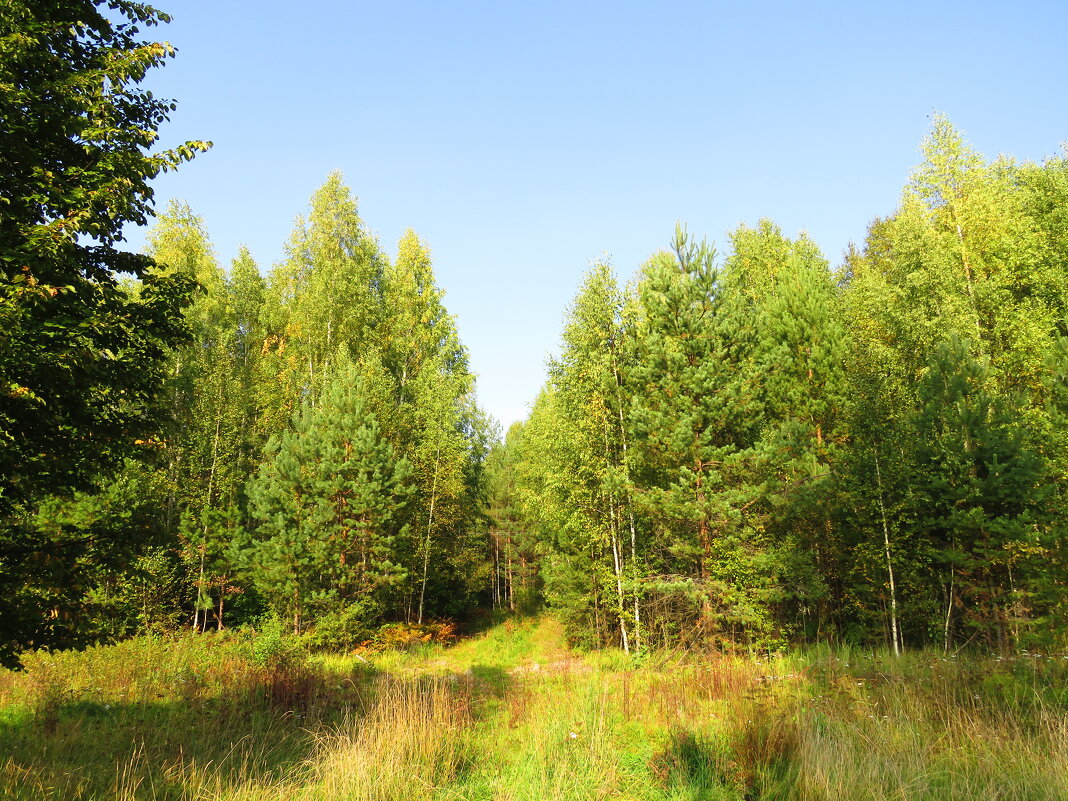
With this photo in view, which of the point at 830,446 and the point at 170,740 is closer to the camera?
the point at 170,740

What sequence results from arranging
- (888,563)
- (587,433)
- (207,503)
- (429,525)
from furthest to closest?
(429,525) < (207,503) < (587,433) < (888,563)

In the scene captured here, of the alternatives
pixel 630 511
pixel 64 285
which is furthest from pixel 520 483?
pixel 64 285

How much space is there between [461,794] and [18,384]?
18.5 ft

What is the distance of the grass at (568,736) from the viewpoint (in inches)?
182

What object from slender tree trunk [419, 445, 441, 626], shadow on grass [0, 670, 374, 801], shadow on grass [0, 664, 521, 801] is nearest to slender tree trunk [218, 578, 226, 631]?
slender tree trunk [419, 445, 441, 626]

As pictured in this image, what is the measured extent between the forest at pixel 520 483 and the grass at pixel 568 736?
0.24 feet

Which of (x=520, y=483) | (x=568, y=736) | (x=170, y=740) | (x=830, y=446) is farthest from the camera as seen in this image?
(x=520, y=483)

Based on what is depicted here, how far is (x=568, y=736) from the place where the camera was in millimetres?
6113

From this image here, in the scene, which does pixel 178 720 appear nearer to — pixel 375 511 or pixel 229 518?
pixel 375 511

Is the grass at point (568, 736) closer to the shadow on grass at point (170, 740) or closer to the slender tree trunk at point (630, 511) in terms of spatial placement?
the shadow on grass at point (170, 740)

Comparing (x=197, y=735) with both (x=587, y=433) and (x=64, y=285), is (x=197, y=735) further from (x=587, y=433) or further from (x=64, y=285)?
(x=587, y=433)

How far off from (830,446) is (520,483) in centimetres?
1719

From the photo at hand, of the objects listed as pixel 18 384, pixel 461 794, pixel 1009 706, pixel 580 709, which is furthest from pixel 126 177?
pixel 1009 706

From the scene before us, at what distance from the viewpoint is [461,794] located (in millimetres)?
4926
